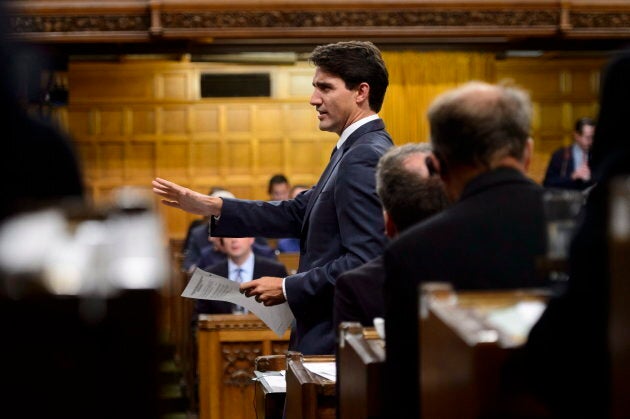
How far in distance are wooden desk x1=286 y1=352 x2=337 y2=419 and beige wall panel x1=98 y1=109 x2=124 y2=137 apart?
1098 cm

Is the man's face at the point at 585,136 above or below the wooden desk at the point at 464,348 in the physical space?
above

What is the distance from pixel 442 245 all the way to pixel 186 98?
12.0 meters

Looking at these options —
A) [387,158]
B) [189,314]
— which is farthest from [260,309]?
[189,314]

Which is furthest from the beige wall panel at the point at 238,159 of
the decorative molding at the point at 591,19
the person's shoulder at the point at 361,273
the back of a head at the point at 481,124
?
the back of a head at the point at 481,124

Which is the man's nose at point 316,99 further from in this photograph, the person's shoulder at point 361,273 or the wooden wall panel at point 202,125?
the wooden wall panel at point 202,125

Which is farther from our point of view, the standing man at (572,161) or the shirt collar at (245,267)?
the standing man at (572,161)

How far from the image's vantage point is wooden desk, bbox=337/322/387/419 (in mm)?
2641

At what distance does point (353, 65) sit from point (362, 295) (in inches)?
60.0

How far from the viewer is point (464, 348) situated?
1915mm

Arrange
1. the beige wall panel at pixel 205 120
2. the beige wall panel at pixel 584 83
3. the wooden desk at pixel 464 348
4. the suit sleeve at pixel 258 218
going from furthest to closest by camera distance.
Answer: the beige wall panel at pixel 584 83 < the beige wall panel at pixel 205 120 < the suit sleeve at pixel 258 218 < the wooden desk at pixel 464 348

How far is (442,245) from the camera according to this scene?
2.36 metres

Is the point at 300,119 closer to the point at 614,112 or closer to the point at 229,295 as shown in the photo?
the point at 229,295

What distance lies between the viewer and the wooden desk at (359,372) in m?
2.64

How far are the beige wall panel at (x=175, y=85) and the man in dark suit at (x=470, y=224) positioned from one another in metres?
11.8
